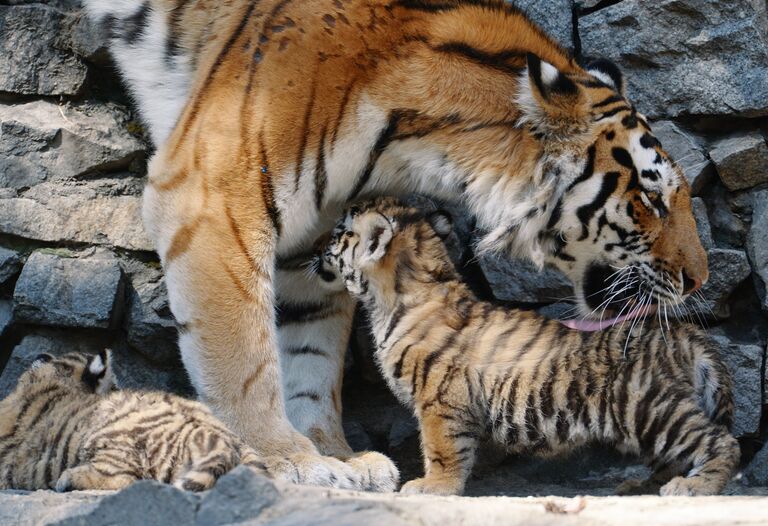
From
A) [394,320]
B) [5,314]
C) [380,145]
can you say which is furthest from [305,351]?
[5,314]

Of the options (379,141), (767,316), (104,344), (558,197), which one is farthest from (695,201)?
(104,344)

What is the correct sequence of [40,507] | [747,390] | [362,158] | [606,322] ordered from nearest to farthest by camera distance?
[40,507] < [362,158] < [606,322] < [747,390]

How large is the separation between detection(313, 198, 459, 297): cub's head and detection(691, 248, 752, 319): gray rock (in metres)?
0.94

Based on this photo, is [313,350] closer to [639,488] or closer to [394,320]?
[394,320]

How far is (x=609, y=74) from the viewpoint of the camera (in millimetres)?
3613

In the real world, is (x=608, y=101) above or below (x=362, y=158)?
above

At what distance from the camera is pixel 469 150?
3338 millimetres

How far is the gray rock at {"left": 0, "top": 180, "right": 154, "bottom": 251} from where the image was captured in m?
4.01

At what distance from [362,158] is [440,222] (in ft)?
1.85

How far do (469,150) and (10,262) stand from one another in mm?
1741

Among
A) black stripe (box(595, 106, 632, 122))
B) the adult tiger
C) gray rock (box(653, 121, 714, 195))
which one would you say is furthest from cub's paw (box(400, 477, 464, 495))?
gray rock (box(653, 121, 714, 195))

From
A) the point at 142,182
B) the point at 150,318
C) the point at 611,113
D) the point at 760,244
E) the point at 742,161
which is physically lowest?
the point at 150,318

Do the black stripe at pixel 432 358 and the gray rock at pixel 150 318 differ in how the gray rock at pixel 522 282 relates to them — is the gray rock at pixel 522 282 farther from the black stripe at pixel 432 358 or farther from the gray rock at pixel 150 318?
the gray rock at pixel 150 318

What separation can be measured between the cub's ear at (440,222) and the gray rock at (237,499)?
1.72 metres
